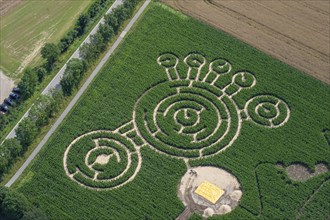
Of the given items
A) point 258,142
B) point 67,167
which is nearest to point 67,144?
point 67,167

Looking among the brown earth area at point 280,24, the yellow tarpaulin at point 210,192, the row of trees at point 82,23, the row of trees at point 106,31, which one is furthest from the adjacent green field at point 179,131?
the row of trees at point 82,23

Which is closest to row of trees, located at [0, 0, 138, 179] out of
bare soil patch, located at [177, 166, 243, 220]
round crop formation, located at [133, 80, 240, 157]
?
round crop formation, located at [133, 80, 240, 157]

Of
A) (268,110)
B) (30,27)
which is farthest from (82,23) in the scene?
(268,110)

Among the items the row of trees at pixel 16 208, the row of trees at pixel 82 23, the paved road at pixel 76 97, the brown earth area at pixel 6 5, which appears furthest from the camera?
the brown earth area at pixel 6 5

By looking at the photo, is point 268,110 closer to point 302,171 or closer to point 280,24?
point 302,171

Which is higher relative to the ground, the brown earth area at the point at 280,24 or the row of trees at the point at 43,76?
the brown earth area at the point at 280,24

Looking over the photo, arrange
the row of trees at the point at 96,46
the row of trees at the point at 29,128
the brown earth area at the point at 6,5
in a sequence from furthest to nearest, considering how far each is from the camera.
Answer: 1. the brown earth area at the point at 6,5
2. the row of trees at the point at 96,46
3. the row of trees at the point at 29,128

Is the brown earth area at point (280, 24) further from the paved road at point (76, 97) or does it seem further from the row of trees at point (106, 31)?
the row of trees at point (106, 31)
